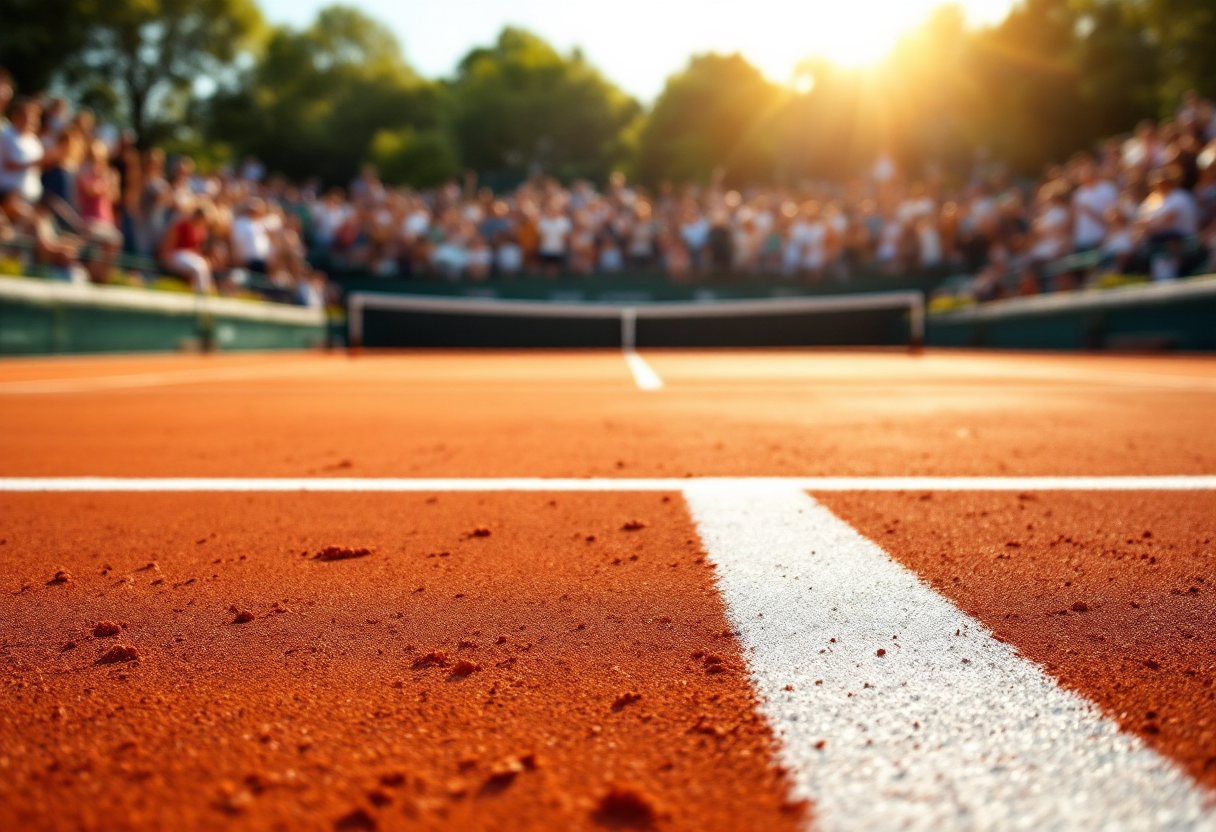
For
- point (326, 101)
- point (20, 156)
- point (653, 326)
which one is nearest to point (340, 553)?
point (20, 156)

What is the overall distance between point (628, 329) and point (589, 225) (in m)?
3.70

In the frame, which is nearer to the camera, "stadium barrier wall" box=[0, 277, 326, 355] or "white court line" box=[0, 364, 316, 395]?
"white court line" box=[0, 364, 316, 395]

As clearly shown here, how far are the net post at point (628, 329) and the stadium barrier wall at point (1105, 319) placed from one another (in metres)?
5.27

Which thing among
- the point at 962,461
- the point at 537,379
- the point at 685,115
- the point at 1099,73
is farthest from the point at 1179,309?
the point at 685,115

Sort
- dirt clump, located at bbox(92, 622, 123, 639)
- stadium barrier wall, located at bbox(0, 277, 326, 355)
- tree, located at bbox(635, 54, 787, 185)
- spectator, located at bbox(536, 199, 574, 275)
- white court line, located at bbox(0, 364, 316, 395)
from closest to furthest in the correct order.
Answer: dirt clump, located at bbox(92, 622, 123, 639), white court line, located at bbox(0, 364, 316, 395), stadium barrier wall, located at bbox(0, 277, 326, 355), spectator, located at bbox(536, 199, 574, 275), tree, located at bbox(635, 54, 787, 185)

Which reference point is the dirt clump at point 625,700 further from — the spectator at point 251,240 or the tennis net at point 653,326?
the spectator at point 251,240

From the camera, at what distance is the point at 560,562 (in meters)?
1.71

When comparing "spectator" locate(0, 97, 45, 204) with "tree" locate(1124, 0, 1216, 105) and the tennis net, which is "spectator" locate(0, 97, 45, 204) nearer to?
the tennis net

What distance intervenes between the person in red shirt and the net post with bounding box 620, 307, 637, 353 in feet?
20.8

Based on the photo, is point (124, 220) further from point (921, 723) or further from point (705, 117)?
point (705, 117)

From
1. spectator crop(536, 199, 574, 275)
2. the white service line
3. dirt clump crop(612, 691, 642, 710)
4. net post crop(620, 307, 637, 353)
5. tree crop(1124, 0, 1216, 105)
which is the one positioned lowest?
dirt clump crop(612, 691, 642, 710)

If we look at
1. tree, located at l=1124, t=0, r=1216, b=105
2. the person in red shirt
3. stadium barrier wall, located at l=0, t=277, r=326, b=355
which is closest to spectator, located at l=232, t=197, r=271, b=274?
stadium barrier wall, located at l=0, t=277, r=326, b=355

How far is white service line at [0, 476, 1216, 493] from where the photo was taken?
2416 millimetres

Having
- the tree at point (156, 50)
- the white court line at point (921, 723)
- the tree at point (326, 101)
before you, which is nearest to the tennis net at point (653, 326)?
the white court line at point (921, 723)
